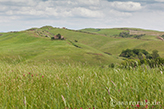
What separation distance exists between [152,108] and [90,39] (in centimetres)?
16788

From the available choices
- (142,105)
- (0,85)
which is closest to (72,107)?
(142,105)

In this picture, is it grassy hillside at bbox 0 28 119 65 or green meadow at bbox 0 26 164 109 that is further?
grassy hillside at bbox 0 28 119 65

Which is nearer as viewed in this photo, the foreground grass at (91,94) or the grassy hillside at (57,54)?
the foreground grass at (91,94)

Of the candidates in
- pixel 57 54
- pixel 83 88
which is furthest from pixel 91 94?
pixel 57 54

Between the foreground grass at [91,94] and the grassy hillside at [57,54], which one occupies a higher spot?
the foreground grass at [91,94]

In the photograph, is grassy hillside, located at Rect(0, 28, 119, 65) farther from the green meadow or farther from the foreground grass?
the foreground grass

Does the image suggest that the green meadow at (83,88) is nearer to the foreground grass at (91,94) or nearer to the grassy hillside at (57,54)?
the foreground grass at (91,94)

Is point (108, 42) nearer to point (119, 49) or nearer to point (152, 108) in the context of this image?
point (119, 49)

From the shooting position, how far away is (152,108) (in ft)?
9.64

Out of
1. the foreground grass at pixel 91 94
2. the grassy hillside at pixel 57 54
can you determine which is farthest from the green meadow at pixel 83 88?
the grassy hillside at pixel 57 54

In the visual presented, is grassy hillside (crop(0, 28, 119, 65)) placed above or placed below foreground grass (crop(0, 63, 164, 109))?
below

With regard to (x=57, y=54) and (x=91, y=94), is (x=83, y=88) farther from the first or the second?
(x=57, y=54)

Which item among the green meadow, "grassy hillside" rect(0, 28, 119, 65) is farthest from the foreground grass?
"grassy hillside" rect(0, 28, 119, 65)

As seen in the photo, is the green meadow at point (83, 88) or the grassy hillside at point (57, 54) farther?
the grassy hillside at point (57, 54)
